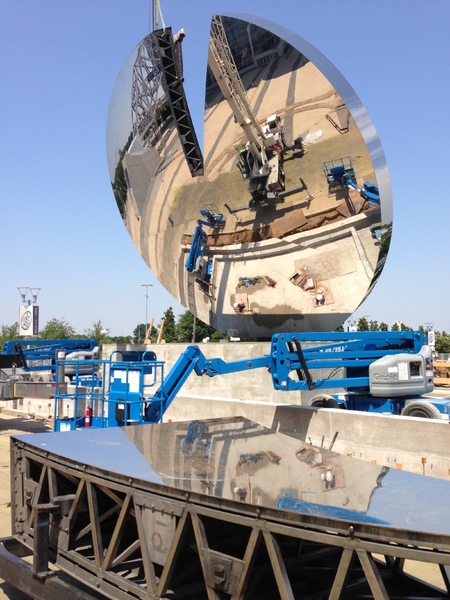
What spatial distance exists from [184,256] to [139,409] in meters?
7.35

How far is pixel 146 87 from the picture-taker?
59.0ft

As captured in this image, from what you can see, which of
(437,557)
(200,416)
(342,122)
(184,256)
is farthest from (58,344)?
(437,557)

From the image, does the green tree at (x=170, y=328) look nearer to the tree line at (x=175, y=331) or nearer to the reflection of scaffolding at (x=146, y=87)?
the tree line at (x=175, y=331)

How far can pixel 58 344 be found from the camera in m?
25.0

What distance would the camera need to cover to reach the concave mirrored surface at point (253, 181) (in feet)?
44.0

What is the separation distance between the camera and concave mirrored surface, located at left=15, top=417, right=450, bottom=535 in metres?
4.10

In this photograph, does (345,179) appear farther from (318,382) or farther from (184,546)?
(184,546)

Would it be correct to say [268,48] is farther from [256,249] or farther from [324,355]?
[324,355]

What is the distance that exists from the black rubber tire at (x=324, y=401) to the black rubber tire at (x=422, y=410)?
1725mm

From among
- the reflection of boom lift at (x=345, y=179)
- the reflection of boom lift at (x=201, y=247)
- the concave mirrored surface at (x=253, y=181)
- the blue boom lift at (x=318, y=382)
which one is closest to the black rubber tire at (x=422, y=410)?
the blue boom lift at (x=318, y=382)

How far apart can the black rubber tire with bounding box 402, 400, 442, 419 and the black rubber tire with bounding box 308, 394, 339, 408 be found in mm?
1725

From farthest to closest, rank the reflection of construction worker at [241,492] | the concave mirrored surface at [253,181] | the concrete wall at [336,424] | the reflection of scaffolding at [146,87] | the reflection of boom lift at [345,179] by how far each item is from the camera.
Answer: the reflection of scaffolding at [146,87] → the concave mirrored surface at [253,181] → the reflection of boom lift at [345,179] → the concrete wall at [336,424] → the reflection of construction worker at [241,492]

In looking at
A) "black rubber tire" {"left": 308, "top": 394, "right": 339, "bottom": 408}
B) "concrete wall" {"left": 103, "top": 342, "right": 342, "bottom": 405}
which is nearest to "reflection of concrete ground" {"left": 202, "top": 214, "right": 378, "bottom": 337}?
"concrete wall" {"left": 103, "top": 342, "right": 342, "bottom": 405}

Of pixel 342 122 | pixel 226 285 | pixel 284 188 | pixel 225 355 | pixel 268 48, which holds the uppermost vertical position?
pixel 268 48
